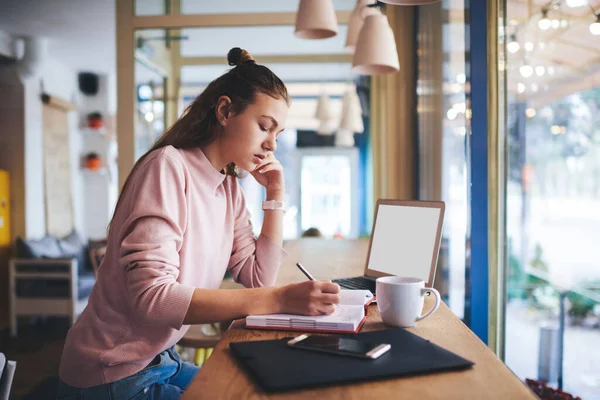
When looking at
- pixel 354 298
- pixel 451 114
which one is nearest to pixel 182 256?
pixel 354 298

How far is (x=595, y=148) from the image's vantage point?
5.17ft

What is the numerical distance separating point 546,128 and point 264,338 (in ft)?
4.81

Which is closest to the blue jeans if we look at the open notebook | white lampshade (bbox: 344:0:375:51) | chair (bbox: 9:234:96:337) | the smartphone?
the open notebook

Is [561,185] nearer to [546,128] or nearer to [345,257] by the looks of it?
[546,128]

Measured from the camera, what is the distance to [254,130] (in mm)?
1249

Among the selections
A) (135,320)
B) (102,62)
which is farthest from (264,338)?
(102,62)

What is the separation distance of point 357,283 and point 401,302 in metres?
0.50

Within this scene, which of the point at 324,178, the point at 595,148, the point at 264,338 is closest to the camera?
the point at 264,338

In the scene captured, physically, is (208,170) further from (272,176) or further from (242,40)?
(242,40)

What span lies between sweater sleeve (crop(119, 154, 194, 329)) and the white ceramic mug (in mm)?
388

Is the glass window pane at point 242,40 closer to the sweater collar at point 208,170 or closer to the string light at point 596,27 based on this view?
the string light at point 596,27

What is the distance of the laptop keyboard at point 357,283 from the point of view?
145 cm

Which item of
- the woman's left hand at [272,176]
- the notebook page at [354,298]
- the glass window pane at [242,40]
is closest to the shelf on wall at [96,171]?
the glass window pane at [242,40]

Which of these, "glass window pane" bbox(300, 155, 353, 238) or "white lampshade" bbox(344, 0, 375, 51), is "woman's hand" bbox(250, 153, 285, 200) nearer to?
"white lampshade" bbox(344, 0, 375, 51)
